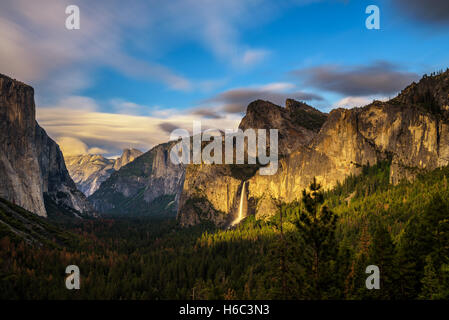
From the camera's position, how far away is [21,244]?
465ft

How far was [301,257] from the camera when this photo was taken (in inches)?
1608

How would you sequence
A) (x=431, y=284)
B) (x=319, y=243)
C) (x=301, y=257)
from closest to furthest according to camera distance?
(x=319, y=243)
(x=301, y=257)
(x=431, y=284)

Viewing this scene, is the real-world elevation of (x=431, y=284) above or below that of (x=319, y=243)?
below

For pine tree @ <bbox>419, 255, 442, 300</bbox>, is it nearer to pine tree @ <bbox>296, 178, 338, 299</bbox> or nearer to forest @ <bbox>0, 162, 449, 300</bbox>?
forest @ <bbox>0, 162, 449, 300</bbox>

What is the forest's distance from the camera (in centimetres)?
4097

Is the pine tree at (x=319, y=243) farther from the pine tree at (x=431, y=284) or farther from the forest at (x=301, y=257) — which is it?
the pine tree at (x=431, y=284)

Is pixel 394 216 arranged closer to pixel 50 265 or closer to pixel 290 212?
pixel 290 212

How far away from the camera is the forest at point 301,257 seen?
134 feet

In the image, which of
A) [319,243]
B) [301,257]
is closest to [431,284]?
[319,243]

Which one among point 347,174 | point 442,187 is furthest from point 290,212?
point 442,187

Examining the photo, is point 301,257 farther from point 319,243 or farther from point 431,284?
point 431,284

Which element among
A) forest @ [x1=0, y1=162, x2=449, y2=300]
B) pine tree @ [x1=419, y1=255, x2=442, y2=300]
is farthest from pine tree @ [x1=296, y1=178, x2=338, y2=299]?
pine tree @ [x1=419, y1=255, x2=442, y2=300]
